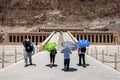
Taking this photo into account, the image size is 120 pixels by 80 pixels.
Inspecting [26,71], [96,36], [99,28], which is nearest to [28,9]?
[99,28]

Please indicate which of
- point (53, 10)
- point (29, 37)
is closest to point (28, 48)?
point (29, 37)

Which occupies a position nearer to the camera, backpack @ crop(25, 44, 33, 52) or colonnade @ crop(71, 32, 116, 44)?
backpack @ crop(25, 44, 33, 52)

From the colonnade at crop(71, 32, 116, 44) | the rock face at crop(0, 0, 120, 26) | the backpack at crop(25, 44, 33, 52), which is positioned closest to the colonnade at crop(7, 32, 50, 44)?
the colonnade at crop(71, 32, 116, 44)

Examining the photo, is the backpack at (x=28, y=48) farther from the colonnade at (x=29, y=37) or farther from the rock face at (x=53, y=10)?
the rock face at (x=53, y=10)

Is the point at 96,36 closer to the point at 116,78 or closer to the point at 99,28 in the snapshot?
the point at 99,28

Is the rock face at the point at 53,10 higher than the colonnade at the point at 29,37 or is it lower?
higher

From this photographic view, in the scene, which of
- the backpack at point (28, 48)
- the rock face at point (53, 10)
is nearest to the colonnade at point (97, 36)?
the rock face at point (53, 10)

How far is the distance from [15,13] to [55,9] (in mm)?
13334

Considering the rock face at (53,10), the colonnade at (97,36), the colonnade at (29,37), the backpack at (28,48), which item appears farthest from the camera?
the rock face at (53,10)

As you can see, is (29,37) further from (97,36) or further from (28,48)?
(28,48)

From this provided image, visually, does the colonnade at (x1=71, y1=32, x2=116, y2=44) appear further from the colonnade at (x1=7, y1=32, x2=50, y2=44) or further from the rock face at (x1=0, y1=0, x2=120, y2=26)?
the rock face at (x1=0, y1=0, x2=120, y2=26)

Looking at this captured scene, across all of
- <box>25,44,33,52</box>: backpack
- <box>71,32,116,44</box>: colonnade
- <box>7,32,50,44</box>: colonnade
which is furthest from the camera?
<box>7,32,50,44</box>: colonnade

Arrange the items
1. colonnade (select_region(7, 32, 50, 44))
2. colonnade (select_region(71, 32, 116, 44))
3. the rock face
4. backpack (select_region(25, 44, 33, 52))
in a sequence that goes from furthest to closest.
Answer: the rock face < colonnade (select_region(7, 32, 50, 44)) < colonnade (select_region(71, 32, 116, 44)) < backpack (select_region(25, 44, 33, 52))

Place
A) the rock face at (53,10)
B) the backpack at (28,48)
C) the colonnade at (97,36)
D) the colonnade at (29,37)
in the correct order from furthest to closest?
the rock face at (53,10)
the colonnade at (29,37)
the colonnade at (97,36)
the backpack at (28,48)
